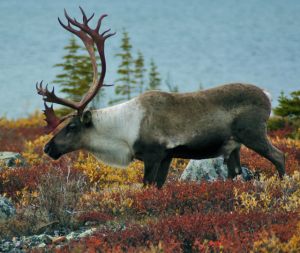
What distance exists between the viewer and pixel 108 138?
8.62 meters

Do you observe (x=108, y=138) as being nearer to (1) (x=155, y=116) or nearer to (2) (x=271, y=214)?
(1) (x=155, y=116)

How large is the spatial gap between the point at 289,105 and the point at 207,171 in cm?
595

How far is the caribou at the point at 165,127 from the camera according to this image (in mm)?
8164

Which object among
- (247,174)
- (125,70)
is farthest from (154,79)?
(247,174)

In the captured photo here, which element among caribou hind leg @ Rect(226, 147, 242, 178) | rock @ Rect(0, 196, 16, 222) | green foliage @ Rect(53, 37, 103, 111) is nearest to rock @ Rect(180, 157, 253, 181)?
caribou hind leg @ Rect(226, 147, 242, 178)

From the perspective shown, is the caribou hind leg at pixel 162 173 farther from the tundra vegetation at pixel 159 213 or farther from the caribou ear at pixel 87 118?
the caribou ear at pixel 87 118

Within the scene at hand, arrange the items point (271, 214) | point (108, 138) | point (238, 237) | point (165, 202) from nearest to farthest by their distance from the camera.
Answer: point (238, 237), point (271, 214), point (165, 202), point (108, 138)

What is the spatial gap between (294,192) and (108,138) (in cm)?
257

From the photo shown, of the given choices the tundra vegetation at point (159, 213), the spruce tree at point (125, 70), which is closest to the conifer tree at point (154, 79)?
the spruce tree at point (125, 70)

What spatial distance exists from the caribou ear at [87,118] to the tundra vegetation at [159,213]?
0.92 meters

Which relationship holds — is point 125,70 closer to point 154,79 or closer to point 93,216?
point 154,79

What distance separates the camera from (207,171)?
9812mm

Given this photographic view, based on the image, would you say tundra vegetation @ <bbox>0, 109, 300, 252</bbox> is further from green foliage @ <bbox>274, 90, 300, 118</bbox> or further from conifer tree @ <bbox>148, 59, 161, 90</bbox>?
Answer: conifer tree @ <bbox>148, 59, 161, 90</bbox>

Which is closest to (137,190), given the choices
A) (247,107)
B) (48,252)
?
(247,107)
